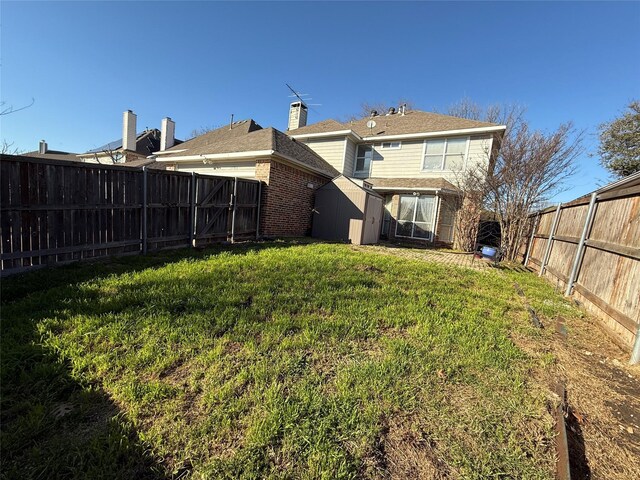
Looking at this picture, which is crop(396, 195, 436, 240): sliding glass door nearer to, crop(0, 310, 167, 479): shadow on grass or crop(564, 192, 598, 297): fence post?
crop(564, 192, 598, 297): fence post

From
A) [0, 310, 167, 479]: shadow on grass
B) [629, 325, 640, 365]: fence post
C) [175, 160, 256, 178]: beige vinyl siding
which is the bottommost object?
[0, 310, 167, 479]: shadow on grass

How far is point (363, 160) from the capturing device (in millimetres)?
14969

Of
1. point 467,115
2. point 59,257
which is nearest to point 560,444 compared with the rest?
point 59,257

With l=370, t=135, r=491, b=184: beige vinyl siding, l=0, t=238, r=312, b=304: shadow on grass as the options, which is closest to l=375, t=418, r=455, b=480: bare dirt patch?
l=0, t=238, r=312, b=304: shadow on grass

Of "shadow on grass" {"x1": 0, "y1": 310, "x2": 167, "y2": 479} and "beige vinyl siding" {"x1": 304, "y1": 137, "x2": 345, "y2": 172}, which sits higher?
"beige vinyl siding" {"x1": 304, "y1": 137, "x2": 345, "y2": 172}

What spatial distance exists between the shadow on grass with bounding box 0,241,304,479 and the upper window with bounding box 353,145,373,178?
13.9 meters

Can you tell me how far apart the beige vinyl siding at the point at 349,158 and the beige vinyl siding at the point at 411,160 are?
107cm

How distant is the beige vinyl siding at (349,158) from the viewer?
14170 mm

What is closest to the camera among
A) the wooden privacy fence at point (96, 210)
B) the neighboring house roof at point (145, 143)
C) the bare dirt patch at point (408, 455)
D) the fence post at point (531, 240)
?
the bare dirt patch at point (408, 455)

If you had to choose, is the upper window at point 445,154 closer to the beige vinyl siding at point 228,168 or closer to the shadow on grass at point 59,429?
the beige vinyl siding at point 228,168

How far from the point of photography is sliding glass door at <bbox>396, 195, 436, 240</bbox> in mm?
12453

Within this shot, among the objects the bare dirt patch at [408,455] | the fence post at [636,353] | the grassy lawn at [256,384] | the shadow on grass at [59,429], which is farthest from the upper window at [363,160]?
the shadow on grass at [59,429]

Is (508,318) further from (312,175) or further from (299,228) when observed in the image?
(312,175)

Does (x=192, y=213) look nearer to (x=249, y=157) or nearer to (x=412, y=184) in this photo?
(x=249, y=157)
